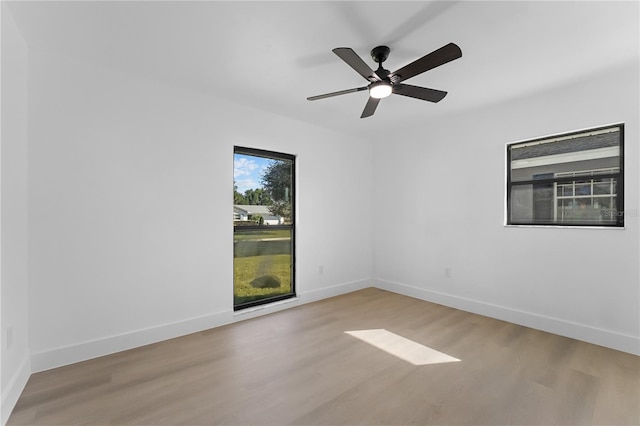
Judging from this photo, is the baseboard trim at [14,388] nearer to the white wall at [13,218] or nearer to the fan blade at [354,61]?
the white wall at [13,218]

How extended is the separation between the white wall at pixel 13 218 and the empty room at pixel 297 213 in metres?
0.02

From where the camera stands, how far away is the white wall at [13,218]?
189 cm

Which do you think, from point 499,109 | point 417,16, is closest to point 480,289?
point 499,109

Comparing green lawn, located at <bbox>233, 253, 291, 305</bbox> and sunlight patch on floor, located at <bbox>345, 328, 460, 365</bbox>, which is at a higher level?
green lawn, located at <bbox>233, 253, 291, 305</bbox>

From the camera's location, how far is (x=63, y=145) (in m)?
2.43

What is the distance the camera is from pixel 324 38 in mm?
2184

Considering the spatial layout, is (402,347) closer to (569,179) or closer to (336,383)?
(336,383)

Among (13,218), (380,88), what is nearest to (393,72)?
(380,88)

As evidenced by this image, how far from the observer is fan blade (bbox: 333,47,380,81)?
1889 mm

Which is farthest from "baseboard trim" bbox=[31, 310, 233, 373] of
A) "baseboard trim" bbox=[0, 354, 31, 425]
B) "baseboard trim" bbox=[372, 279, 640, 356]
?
"baseboard trim" bbox=[372, 279, 640, 356]

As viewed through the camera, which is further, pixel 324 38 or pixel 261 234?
pixel 261 234

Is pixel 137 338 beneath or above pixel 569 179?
beneath

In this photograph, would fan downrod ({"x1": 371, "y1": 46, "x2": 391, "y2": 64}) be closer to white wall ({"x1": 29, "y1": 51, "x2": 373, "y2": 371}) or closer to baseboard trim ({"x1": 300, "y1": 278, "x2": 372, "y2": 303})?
white wall ({"x1": 29, "y1": 51, "x2": 373, "y2": 371})

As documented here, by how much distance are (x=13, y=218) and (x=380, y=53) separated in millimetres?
2911
